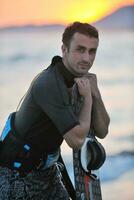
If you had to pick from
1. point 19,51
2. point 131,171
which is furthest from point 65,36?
point 131,171

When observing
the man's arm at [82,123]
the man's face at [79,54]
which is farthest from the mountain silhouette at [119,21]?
the man's arm at [82,123]

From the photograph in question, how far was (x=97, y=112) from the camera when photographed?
9.90 feet

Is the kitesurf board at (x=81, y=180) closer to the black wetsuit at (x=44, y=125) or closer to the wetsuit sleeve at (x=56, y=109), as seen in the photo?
the black wetsuit at (x=44, y=125)

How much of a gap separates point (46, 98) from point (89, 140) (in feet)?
1.87

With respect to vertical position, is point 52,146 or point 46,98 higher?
point 46,98

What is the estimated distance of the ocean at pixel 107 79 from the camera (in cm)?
370

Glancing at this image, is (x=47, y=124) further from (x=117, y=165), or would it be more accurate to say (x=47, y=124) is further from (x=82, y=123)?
(x=117, y=165)

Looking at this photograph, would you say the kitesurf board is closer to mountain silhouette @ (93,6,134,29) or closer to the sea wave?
the sea wave

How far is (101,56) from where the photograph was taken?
12.1ft

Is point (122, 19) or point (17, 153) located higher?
point (122, 19)

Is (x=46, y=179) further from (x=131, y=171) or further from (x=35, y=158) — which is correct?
(x=131, y=171)

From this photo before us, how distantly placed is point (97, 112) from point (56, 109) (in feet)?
1.46

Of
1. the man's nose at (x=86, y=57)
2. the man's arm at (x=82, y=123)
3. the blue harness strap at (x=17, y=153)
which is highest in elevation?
the man's nose at (x=86, y=57)

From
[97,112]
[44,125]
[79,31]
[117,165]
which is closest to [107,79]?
[117,165]
